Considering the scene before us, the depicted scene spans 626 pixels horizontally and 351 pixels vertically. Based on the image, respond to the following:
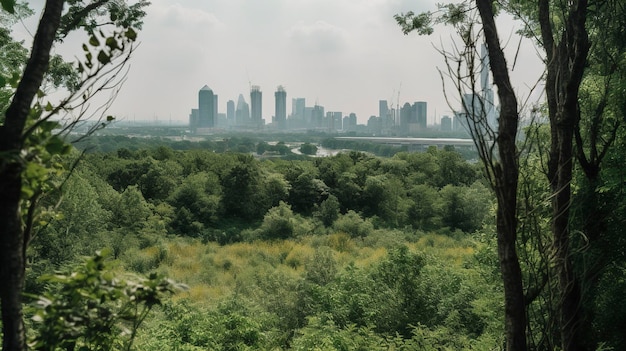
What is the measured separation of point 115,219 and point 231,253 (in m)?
5.28

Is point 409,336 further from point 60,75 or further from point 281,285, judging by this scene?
point 60,75

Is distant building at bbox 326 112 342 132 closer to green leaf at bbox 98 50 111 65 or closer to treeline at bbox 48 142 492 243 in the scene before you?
treeline at bbox 48 142 492 243

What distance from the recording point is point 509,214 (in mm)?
2350

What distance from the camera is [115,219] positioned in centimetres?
2088

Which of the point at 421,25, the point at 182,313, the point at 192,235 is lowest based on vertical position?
the point at 192,235

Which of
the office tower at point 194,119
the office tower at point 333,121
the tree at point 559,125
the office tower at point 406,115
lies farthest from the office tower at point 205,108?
the tree at point 559,125

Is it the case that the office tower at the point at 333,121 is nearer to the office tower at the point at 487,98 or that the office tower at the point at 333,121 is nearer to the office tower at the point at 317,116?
the office tower at the point at 317,116

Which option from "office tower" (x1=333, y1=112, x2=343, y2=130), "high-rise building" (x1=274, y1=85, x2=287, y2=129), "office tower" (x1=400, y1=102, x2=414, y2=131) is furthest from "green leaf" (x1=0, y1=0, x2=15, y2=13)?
"office tower" (x1=333, y1=112, x2=343, y2=130)

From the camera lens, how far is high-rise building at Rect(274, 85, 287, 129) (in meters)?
150

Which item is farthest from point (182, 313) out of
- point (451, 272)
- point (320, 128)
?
point (320, 128)

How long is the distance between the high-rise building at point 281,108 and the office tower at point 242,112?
16399 millimetres

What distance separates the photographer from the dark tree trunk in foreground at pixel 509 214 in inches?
92.4

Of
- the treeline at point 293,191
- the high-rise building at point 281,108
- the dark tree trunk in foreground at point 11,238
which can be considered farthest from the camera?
the high-rise building at point 281,108

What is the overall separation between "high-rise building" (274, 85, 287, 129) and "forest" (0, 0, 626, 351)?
118m
